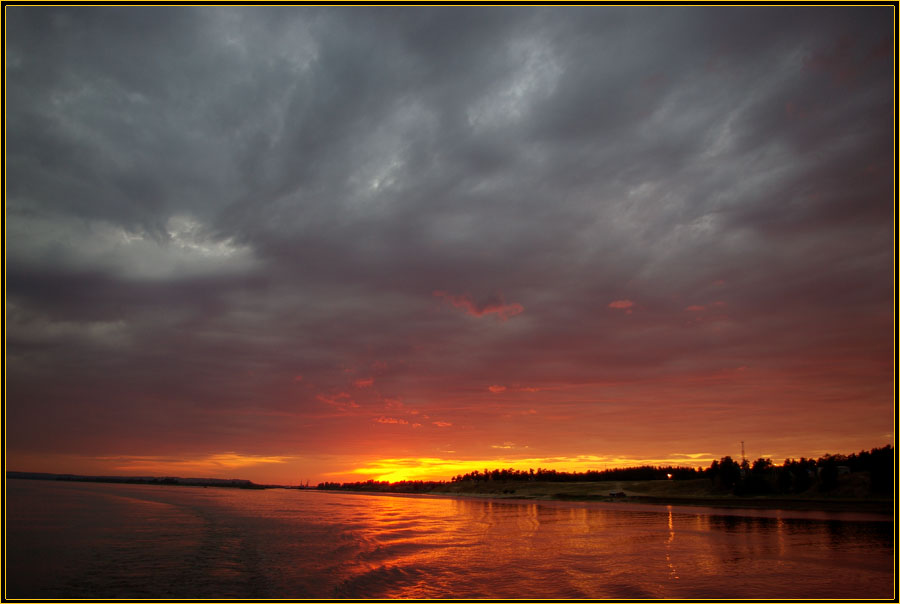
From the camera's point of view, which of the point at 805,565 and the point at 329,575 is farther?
the point at 805,565

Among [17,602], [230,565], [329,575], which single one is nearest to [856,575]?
[329,575]

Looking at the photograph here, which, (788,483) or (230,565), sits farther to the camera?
(788,483)

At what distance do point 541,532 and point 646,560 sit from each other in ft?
70.9

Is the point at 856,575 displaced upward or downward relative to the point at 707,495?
upward

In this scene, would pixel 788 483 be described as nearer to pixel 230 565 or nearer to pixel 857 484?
pixel 857 484

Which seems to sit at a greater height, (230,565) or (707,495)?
(230,565)

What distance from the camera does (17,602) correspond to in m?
22.9

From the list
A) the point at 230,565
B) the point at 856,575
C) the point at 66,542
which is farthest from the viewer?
the point at 66,542

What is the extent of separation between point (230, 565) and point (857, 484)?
13682 centimetres

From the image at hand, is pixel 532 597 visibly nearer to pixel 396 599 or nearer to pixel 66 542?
pixel 396 599

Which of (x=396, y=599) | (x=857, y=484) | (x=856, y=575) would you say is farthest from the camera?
(x=857, y=484)

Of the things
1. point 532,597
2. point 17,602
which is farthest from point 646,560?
point 17,602

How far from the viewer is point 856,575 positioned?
1187 inches

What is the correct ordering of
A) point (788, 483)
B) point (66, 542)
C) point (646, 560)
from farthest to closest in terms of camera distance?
point (788, 483), point (66, 542), point (646, 560)
